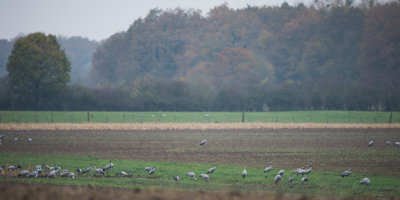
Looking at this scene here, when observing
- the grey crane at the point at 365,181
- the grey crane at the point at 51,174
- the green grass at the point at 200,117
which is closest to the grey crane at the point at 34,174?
the grey crane at the point at 51,174

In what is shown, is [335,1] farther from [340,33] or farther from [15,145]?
[15,145]

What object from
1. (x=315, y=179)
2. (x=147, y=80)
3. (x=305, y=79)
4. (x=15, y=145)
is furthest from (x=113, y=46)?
(x=315, y=179)

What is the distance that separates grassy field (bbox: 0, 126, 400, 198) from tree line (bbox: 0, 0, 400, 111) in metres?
36.8

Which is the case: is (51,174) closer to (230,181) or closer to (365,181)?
(230,181)

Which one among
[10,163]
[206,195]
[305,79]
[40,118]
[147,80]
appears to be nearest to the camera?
[206,195]

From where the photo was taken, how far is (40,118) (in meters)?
65.4

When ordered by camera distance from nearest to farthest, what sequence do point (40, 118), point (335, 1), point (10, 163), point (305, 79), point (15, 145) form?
point (10, 163) → point (15, 145) → point (40, 118) → point (305, 79) → point (335, 1)

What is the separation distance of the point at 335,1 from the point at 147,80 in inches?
1973

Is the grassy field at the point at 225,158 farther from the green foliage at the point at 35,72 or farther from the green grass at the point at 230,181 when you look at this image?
the green foliage at the point at 35,72

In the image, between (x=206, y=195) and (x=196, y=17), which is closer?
(x=206, y=195)

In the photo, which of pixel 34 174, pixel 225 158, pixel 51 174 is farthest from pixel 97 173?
pixel 225 158

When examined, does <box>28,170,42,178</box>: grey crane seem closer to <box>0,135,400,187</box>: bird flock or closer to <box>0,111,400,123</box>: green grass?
<box>0,135,400,187</box>: bird flock

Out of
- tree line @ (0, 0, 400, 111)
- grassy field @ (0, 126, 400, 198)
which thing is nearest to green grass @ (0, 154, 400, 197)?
grassy field @ (0, 126, 400, 198)

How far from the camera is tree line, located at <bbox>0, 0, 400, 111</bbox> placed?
8294 cm
